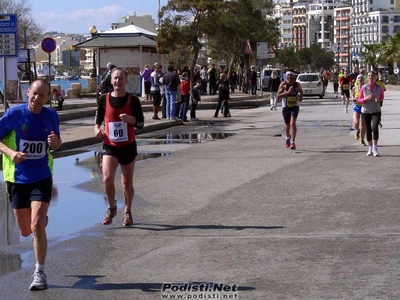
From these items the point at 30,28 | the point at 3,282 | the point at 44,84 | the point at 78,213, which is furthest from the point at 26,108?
the point at 30,28

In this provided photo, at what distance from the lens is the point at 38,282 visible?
7.47 meters

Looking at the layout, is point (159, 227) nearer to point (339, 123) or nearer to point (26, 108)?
point (26, 108)

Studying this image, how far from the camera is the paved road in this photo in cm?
754

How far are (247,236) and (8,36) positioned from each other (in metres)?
12.0

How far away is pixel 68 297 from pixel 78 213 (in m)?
4.46

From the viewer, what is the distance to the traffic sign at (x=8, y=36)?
1995 cm

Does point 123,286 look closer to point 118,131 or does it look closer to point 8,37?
point 118,131

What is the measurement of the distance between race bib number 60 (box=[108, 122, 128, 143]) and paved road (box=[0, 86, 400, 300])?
40.2 inches

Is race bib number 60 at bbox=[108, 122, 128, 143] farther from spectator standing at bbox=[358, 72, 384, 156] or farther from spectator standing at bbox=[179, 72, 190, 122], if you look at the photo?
spectator standing at bbox=[179, 72, 190, 122]

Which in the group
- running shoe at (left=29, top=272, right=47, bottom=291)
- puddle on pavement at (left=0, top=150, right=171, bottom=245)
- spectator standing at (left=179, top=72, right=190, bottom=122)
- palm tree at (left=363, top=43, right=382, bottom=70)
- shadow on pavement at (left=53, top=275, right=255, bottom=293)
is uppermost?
palm tree at (left=363, top=43, right=382, bottom=70)

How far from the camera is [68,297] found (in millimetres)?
7227

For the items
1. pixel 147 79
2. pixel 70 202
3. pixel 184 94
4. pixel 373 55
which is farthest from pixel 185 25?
pixel 373 55

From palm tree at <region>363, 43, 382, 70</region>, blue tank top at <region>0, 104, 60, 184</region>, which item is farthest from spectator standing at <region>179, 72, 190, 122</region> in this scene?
palm tree at <region>363, 43, 382, 70</region>

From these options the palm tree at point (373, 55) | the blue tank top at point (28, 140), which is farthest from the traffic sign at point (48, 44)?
the palm tree at point (373, 55)
